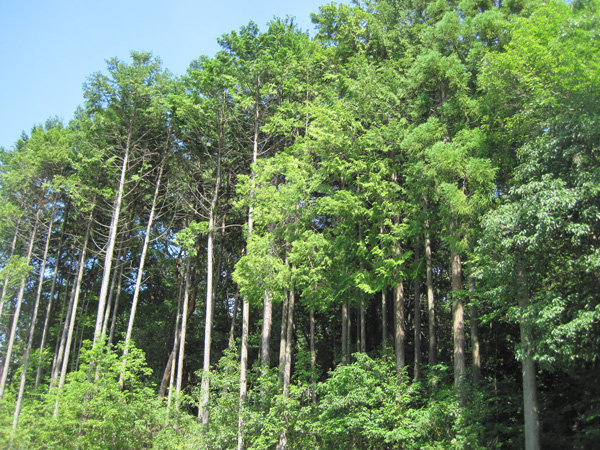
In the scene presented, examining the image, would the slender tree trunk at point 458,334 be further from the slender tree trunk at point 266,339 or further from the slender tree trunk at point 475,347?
the slender tree trunk at point 266,339

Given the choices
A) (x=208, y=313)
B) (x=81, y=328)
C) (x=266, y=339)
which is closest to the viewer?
(x=266, y=339)

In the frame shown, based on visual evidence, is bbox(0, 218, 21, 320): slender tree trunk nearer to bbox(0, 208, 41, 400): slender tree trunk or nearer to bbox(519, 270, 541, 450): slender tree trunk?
bbox(0, 208, 41, 400): slender tree trunk

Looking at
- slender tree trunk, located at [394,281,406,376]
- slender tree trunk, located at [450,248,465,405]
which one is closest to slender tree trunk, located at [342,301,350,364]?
slender tree trunk, located at [394,281,406,376]

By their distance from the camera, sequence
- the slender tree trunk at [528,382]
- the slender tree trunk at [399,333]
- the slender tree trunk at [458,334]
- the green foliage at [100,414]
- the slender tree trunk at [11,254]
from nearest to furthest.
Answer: the slender tree trunk at [528,382]
the slender tree trunk at [458,334]
the slender tree trunk at [399,333]
the green foliage at [100,414]
the slender tree trunk at [11,254]

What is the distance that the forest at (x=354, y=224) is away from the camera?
9633 mm

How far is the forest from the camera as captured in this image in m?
9.63

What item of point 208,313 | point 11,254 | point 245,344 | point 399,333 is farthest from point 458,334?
point 11,254

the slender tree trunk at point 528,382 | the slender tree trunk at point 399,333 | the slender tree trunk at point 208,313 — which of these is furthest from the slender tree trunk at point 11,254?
the slender tree trunk at point 528,382

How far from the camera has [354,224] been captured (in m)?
14.8

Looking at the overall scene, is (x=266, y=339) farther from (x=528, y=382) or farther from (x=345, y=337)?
(x=528, y=382)

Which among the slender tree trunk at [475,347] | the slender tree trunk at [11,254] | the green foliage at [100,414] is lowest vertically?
the green foliage at [100,414]

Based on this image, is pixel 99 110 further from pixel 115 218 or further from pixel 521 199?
pixel 521 199

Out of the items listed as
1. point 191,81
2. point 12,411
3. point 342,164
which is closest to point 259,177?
point 342,164

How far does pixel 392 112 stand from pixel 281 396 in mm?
9992
